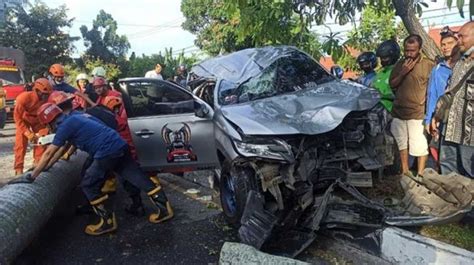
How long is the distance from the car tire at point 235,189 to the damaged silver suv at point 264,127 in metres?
0.01

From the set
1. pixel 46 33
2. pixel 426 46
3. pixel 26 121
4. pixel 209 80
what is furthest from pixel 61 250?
pixel 46 33

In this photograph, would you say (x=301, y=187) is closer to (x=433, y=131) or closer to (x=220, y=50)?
(x=433, y=131)

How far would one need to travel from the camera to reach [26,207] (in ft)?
12.7

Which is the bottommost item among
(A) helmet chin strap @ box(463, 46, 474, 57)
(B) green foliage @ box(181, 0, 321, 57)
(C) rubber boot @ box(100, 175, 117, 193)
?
(C) rubber boot @ box(100, 175, 117, 193)

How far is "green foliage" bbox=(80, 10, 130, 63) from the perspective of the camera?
39.5m

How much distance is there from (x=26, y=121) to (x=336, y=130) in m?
4.25

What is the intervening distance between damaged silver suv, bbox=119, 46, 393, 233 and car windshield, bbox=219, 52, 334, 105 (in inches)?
0.5

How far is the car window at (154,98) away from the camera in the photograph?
18.6 feet

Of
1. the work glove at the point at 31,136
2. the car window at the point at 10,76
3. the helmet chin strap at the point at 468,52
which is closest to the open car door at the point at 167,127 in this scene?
the work glove at the point at 31,136

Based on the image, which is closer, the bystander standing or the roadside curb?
the roadside curb

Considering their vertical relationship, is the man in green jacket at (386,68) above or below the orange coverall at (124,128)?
above

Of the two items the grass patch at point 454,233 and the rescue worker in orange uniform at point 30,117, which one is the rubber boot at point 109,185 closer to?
the rescue worker in orange uniform at point 30,117

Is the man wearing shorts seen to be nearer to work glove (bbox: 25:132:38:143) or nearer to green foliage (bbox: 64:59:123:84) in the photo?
work glove (bbox: 25:132:38:143)

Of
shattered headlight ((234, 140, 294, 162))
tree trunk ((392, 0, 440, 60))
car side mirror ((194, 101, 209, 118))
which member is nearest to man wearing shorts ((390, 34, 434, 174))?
tree trunk ((392, 0, 440, 60))
